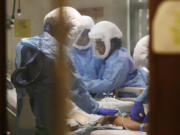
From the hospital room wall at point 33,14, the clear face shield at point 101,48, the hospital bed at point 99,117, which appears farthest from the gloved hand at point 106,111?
the hospital room wall at point 33,14

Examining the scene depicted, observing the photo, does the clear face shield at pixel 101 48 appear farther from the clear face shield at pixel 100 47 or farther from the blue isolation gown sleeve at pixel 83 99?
the blue isolation gown sleeve at pixel 83 99

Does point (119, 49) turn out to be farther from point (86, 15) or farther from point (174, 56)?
point (174, 56)

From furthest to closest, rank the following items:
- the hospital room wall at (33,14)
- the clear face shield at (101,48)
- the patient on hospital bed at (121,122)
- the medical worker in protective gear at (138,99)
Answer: the clear face shield at (101,48) → the patient on hospital bed at (121,122) → the medical worker in protective gear at (138,99) → the hospital room wall at (33,14)

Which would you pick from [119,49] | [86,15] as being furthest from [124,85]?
[86,15]

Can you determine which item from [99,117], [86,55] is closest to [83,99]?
[99,117]

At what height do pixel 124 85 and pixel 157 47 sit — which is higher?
pixel 157 47

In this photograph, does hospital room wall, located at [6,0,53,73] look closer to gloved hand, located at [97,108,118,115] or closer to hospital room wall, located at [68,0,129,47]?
hospital room wall, located at [68,0,129,47]

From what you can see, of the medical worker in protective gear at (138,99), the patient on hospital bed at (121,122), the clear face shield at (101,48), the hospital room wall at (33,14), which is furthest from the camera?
the clear face shield at (101,48)

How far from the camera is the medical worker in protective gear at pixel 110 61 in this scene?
1257 mm

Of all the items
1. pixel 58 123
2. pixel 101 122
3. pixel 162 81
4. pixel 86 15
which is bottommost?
pixel 101 122

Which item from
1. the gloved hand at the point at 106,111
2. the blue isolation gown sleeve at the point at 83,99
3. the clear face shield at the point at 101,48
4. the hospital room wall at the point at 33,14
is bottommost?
the gloved hand at the point at 106,111

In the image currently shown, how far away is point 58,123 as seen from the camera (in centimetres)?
60
